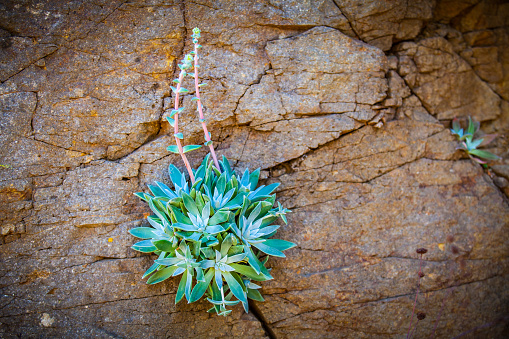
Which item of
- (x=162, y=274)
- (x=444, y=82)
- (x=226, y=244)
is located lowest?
(x=162, y=274)

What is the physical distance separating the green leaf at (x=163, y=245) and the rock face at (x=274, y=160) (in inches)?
21.4

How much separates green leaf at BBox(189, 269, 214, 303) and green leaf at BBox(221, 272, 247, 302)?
0.35 ft

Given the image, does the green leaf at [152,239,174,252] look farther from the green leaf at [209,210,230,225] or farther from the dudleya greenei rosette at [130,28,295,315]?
the green leaf at [209,210,230,225]

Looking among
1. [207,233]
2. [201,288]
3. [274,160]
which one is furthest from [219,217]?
[274,160]

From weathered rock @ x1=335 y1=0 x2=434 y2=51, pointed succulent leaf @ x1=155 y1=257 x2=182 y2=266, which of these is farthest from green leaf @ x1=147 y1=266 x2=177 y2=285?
weathered rock @ x1=335 y1=0 x2=434 y2=51

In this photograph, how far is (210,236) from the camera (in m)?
2.73

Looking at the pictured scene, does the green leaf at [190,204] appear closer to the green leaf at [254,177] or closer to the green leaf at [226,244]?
the green leaf at [226,244]

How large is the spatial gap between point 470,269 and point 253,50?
3.22 metres

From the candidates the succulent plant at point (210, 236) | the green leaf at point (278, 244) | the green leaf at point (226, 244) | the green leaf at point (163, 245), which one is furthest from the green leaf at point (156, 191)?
the green leaf at point (278, 244)

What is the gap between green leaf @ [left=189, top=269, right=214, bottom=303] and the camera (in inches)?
108

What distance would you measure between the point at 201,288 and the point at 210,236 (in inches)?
17.0

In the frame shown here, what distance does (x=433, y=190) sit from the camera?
3773mm

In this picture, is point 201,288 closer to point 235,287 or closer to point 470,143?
point 235,287

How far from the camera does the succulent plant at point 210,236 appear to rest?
2715mm
